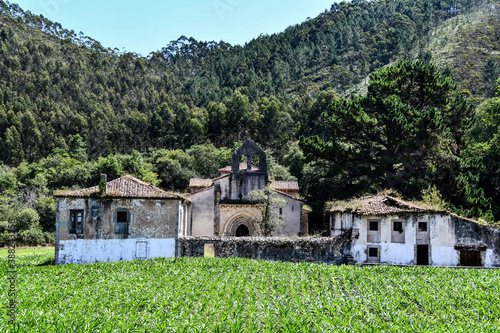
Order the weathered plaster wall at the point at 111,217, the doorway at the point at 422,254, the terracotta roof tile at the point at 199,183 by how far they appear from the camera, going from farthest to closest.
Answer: the terracotta roof tile at the point at 199,183 < the doorway at the point at 422,254 < the weathered plaster wall at the point at 111,217

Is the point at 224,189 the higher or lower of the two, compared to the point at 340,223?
higher

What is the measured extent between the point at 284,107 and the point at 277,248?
2329 inches

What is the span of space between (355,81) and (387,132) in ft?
260

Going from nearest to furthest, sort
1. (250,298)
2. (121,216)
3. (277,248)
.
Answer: (250,298) < (277,248) < (121,216)

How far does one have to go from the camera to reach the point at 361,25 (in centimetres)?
15312

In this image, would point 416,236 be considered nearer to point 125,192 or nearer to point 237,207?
point 237,207

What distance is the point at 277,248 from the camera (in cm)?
3036

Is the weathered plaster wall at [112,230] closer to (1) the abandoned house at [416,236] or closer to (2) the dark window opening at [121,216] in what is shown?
(2) the dark window opening at [121,216]

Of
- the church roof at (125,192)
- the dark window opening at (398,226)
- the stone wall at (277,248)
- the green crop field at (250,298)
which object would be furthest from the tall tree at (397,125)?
the church roof at (125,192)

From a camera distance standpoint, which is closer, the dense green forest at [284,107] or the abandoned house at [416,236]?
the abandoned house at [416,236]

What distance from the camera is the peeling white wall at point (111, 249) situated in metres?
30.0

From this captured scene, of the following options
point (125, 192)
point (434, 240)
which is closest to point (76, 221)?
point (125, 192)

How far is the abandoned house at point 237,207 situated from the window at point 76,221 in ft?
33.6

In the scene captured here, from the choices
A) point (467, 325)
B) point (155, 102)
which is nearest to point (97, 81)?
point (155, 102)
